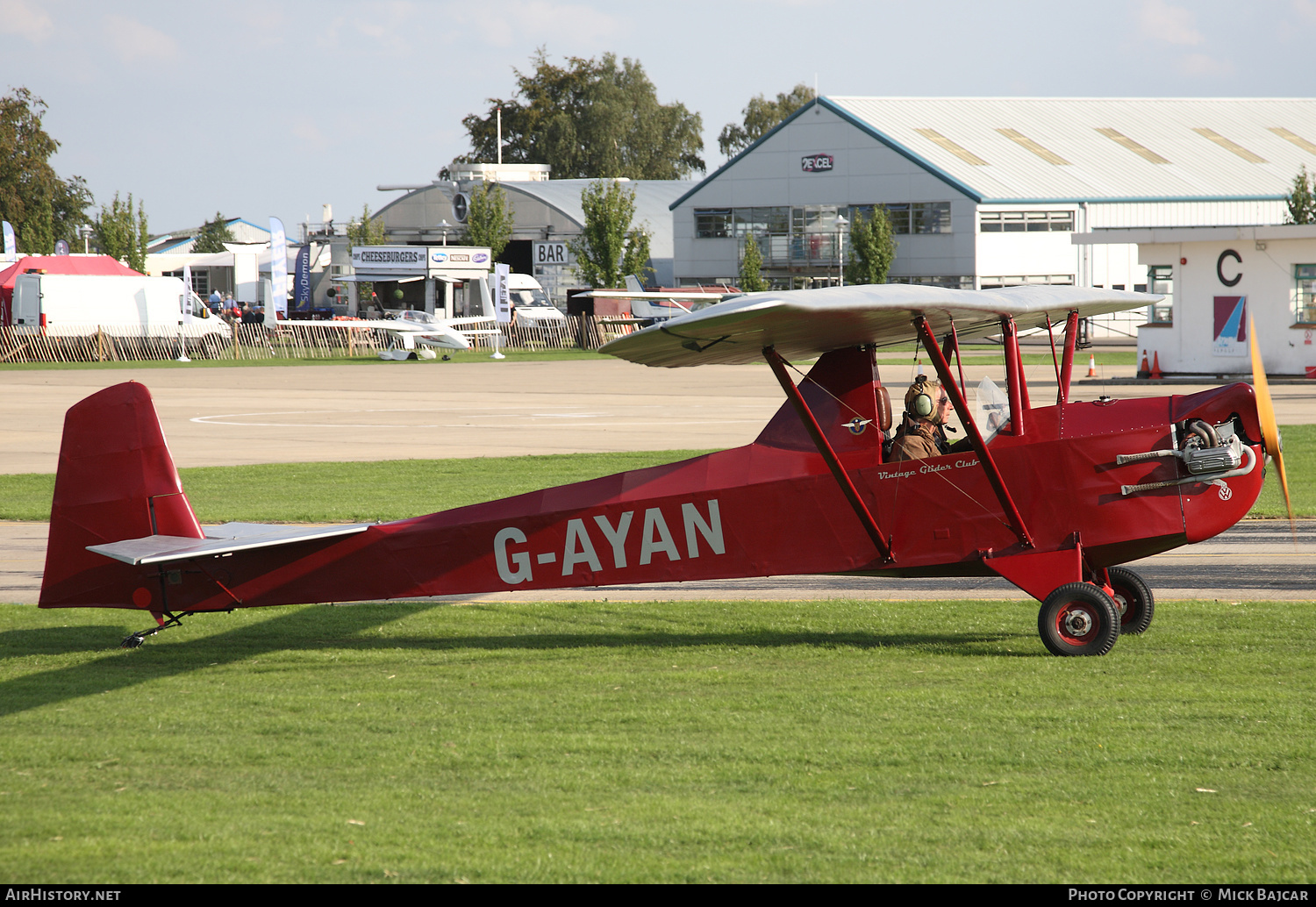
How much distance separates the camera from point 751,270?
67.3 m

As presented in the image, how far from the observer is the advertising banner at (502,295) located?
62562 mm

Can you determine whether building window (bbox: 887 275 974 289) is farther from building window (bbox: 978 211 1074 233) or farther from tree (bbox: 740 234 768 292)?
tree (bbox: 740 234 768 292)

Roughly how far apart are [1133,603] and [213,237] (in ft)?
392

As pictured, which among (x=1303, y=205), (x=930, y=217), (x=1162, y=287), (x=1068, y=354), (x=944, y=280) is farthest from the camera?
(x=944, y=280)

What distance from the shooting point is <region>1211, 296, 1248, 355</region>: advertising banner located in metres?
34.2

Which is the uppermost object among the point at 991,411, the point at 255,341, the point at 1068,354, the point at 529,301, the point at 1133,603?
the point at 529,301

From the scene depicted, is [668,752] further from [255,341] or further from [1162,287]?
[255,341]

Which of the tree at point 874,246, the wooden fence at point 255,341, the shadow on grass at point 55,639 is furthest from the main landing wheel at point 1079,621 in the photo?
the tree at point 874,246

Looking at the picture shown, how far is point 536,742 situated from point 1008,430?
3936 millimetres

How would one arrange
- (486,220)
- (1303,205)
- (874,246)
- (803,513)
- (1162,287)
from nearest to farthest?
(803,513)
(1162,287)
(1303,205)
(874,246)
(486,220)

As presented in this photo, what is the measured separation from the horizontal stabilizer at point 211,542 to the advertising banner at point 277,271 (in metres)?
56.2

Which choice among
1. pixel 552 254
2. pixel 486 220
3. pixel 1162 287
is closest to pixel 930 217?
pixel 552 254

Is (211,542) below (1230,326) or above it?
below

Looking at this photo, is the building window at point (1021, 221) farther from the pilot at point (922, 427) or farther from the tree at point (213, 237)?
the tree at point (213, 237)
